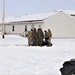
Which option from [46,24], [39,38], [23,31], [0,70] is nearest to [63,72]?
[0,70]

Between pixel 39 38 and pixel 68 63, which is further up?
pixel 68 63

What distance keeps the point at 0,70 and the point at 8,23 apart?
48.5 meters

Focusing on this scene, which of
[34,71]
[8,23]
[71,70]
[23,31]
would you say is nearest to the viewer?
[71,70]

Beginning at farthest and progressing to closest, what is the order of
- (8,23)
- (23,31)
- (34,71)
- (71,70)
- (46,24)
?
(8,23), (23,31), (46,24), (34,71), (71,70)

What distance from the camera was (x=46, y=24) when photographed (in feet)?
166

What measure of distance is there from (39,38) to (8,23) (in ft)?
113

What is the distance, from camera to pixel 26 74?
10680mm

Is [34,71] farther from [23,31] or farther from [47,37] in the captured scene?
[23,31]

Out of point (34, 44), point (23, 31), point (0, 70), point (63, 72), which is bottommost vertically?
point (23, 31)

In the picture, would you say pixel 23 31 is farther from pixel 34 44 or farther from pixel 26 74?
pixel 26 74

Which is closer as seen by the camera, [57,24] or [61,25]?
[57,24]

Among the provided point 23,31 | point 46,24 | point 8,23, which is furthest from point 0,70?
point 8,23

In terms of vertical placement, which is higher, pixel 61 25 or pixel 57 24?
pixel 57 24

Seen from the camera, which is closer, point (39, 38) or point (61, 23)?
point (39, 38)
